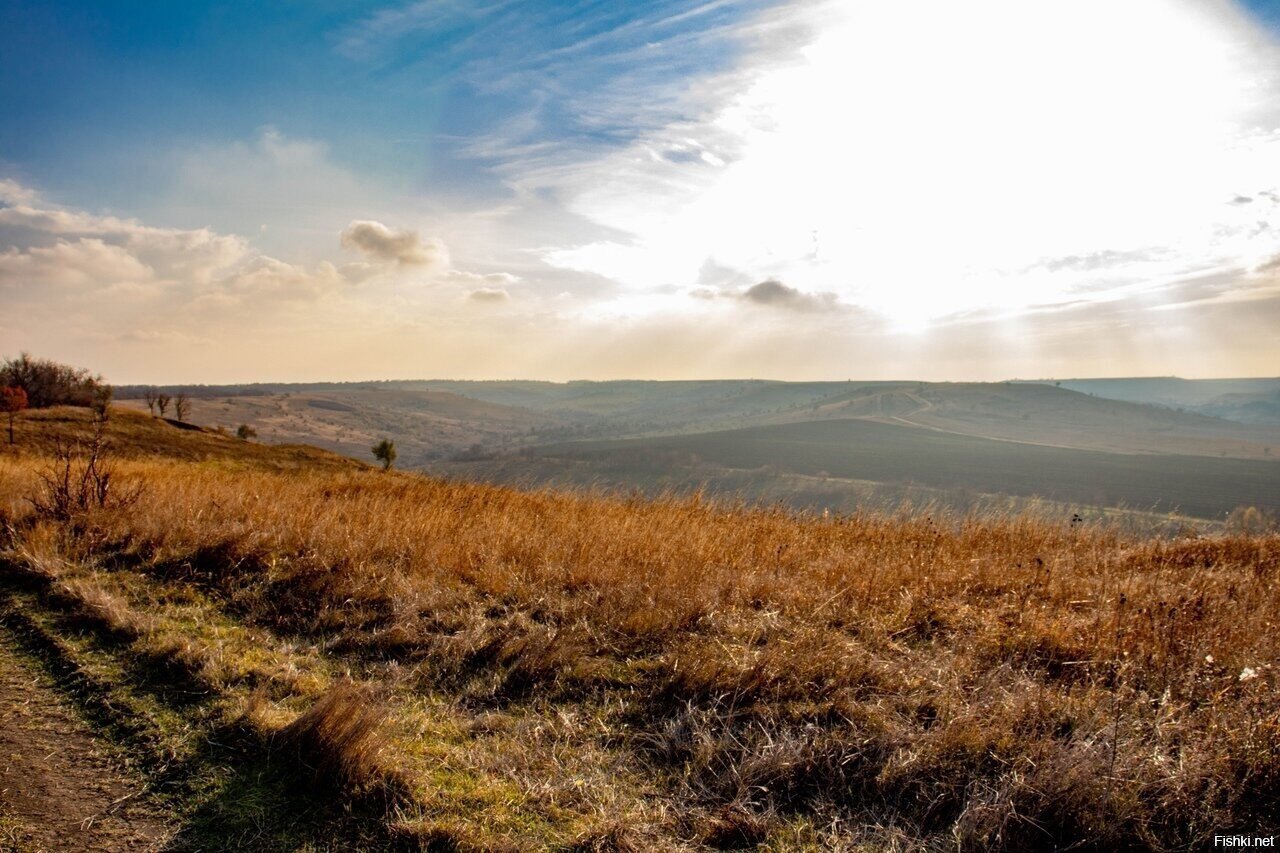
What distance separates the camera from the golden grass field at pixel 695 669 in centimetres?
307

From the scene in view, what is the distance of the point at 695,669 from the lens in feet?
14.1

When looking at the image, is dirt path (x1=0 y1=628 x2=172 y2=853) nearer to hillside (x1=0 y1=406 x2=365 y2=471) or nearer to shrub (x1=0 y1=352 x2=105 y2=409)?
hillside (x1=0 y1=406 x2=365 y2=471)

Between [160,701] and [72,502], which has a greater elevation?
[72,502]

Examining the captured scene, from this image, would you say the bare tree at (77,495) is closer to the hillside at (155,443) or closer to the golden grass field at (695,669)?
the golden grass field at (695,669)

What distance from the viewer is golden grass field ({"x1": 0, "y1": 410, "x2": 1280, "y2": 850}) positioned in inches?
121

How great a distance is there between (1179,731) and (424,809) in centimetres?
414

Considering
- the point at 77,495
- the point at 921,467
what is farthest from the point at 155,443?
the point at 921,467

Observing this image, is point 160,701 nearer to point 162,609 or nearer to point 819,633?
point 162,609

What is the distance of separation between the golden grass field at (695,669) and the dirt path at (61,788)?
1.18ft

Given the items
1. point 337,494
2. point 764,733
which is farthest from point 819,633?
point 337,494

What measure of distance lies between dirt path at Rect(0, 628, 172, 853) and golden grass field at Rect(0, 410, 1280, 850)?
360mm

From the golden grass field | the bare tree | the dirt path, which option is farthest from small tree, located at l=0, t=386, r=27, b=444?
the dirt path

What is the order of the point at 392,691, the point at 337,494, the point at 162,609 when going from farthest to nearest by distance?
1. the point at 337,494
2. the point at 162,609
3. the point at 392,691

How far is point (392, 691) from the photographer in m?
4.24
